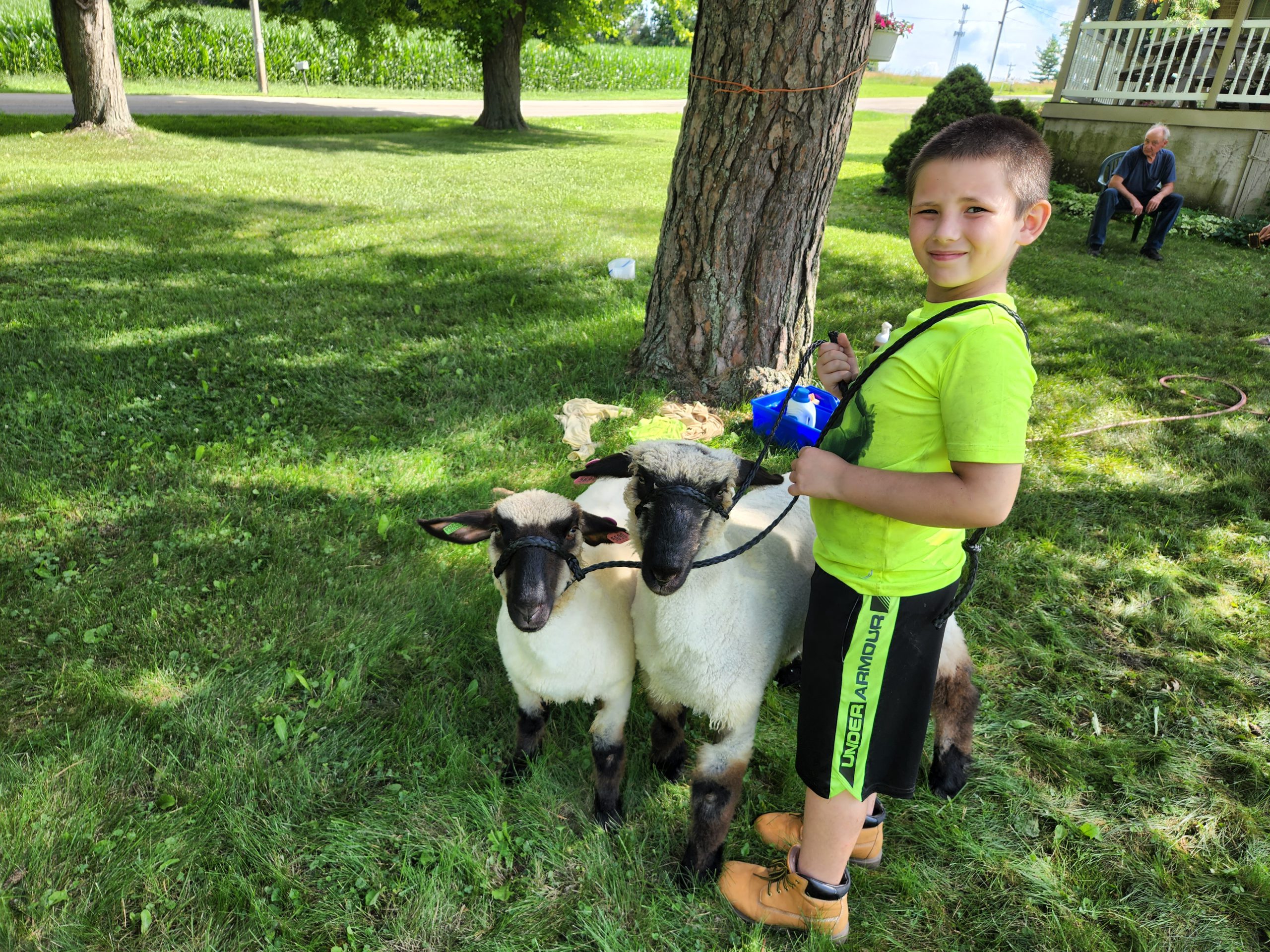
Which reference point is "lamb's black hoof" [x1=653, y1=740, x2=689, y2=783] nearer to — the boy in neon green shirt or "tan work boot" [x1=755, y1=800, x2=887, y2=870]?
"tan work boot" [x1=755, y1=800, x2=887, y2=870]

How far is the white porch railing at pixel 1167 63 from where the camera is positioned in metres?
14.1

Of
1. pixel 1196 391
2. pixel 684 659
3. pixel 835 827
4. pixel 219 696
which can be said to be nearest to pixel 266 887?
pixel 219 696

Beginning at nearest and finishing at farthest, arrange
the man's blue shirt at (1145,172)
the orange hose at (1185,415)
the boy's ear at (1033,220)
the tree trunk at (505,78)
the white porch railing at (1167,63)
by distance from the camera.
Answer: the boy's ear at (1033,220) < the orange hose at (1185,415) < the man's blue shirt at (1145,172) < the white porch railing at (1167,63) < the tree trunk at (505,78)

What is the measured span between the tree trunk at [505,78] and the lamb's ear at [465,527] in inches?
896

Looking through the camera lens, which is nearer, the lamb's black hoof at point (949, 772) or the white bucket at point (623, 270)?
the lamb's black hoof at point (949, 772)

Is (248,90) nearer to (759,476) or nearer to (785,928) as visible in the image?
(759,476)

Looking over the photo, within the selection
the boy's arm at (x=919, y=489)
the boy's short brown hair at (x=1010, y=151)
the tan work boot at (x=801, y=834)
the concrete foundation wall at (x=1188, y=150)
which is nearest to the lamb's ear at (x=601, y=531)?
the boy's arm at (x=919, y=489)

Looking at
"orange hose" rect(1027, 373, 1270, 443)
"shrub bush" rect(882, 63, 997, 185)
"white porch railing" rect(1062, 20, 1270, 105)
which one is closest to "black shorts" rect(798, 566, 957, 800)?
"orange hose" rect(1027, 373, 1270, 443)

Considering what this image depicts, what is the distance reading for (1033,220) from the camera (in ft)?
5.74

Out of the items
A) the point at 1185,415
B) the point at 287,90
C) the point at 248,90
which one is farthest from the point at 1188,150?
the point at 248,90

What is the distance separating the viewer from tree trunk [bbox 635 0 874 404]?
4.41 metres

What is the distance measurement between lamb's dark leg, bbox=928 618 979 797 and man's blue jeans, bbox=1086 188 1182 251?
34.5 ft

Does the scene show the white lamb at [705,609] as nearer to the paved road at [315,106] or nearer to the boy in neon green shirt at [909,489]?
the boy in neon green shirt at [909,489]

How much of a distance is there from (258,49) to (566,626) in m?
34.9
